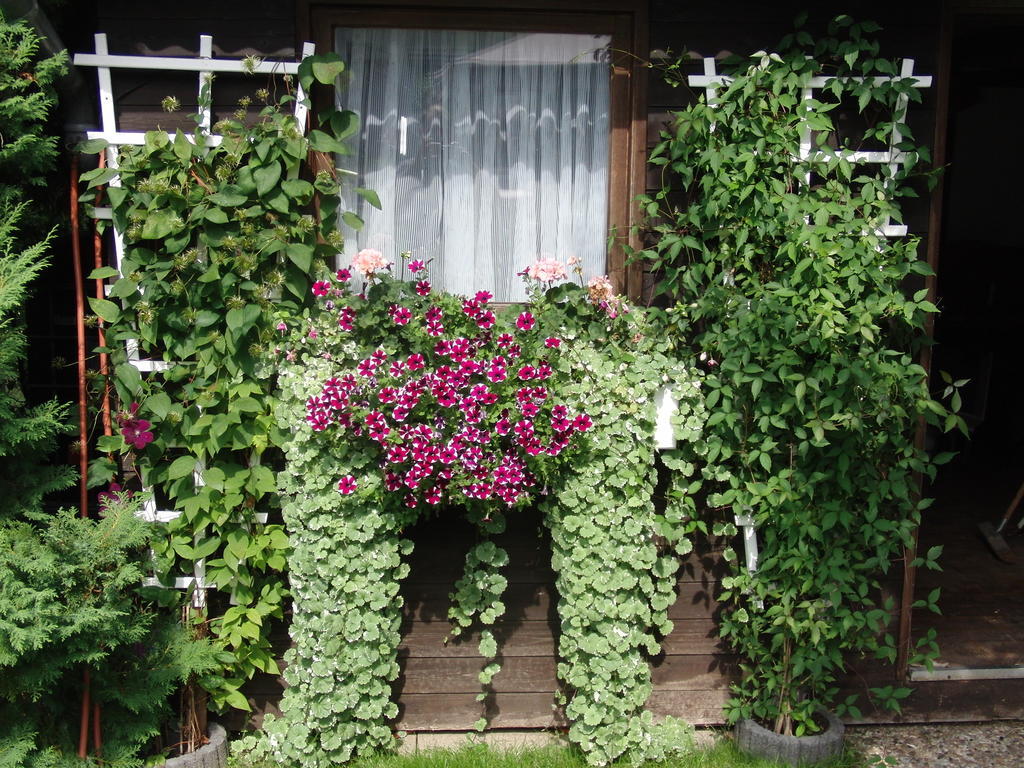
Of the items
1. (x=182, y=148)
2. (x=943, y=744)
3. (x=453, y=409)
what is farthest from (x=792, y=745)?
(x=182, y=148)

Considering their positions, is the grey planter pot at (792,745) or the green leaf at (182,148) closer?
the green leaf at (182,148)

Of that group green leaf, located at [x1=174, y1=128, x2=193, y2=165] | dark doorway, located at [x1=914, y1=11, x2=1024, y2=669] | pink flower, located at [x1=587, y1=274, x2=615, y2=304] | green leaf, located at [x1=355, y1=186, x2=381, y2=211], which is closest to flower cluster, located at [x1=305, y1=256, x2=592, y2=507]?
pink flower, located at [x1=587, y1=274, x2=615, y2=304]

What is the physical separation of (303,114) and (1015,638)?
348 centimetres

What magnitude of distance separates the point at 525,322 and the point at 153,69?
1502mm

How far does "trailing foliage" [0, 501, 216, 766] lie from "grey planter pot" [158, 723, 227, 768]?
0.45 ft

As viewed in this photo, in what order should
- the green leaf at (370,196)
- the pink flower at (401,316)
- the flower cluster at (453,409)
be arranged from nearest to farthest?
the flower cluster at (453,409) → the pink flower at (401,316) → the green leaf at (370,196)

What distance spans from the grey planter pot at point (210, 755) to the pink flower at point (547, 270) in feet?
6.25

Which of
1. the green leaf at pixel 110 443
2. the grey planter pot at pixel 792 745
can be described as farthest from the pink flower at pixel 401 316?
the grey planter pot at pixel 792 745

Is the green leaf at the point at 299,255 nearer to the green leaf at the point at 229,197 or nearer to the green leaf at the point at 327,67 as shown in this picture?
the green leaf at the point at 229,197

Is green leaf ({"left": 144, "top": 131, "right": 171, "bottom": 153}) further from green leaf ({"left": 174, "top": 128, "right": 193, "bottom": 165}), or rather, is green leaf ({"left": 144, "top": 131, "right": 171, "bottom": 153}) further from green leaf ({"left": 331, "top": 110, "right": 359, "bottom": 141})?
green leaf ({"left": 331, "top": 110, "right": 359, "bottom": 141})

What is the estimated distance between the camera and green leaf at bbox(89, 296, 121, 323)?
2.86 m

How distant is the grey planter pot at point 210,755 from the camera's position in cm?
285

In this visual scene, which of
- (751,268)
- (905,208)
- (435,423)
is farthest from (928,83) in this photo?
(435,423)

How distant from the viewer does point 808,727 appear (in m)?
3.05
